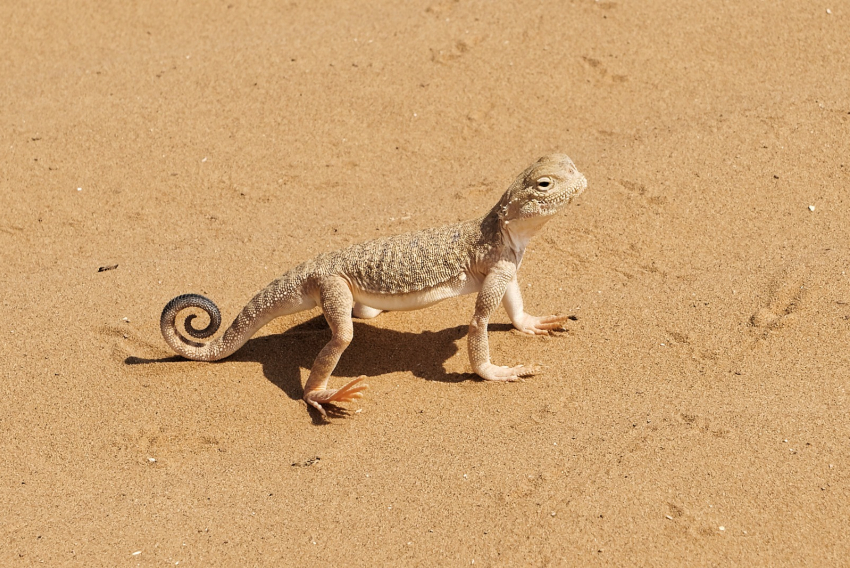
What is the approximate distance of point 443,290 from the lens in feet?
27.4

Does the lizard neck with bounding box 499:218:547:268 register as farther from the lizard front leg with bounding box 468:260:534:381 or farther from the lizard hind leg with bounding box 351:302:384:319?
the lizard hind leg with bounding box 351:302:384:319

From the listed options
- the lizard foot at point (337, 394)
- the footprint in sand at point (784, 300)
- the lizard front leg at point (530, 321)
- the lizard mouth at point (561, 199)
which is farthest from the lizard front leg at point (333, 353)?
the footprint in sand at point (784, 300)

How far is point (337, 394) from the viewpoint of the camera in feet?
26.4

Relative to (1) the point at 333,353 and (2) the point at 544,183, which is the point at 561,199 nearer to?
(2) the point at 544,183

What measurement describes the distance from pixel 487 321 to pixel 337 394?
156cm

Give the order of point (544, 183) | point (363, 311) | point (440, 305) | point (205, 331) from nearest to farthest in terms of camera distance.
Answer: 1. point (544, 183)
2. point (205, 331)
3. point (363, 311)
4. point (440, 305)

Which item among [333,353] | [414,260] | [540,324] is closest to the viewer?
[333,353]

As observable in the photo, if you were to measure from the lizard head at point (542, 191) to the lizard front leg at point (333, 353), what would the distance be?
5.75 feet

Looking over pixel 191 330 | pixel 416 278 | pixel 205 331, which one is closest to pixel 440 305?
pixel 416 278

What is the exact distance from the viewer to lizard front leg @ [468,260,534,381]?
8234mm

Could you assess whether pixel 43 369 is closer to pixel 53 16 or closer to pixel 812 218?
pixel 812 218

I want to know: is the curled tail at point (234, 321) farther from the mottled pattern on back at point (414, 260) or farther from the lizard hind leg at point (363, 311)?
the lizard hind leg at point (363, 311)

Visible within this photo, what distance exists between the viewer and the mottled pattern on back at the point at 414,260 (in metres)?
8.27

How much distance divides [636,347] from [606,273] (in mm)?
1511
